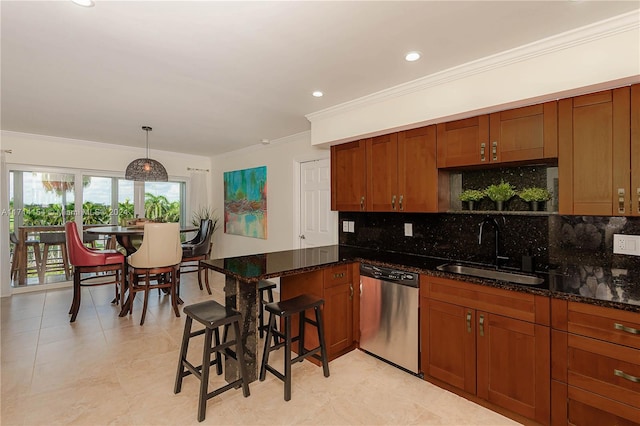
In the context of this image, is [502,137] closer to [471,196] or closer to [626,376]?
[471,196]

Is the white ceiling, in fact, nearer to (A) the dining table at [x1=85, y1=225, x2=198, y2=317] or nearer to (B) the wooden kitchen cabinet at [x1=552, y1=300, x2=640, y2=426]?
Result: (A) the dining table at [x1=85, y1=225, x2=198, y2=317]

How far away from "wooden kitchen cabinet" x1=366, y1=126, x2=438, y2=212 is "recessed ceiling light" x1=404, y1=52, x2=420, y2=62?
64 cm

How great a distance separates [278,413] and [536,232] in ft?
7.60

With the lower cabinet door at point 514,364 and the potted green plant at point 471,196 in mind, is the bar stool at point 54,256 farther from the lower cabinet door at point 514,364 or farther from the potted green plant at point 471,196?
the lower cabinet door at point 514,364

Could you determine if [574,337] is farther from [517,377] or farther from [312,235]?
[312,235]

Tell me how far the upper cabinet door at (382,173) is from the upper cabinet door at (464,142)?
0.46 metres

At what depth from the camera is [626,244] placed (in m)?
2.03

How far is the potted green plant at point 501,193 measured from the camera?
2.46 meters

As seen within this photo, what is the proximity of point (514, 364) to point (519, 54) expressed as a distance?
2.05m

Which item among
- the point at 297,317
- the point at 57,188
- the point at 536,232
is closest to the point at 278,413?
the point at 297,317

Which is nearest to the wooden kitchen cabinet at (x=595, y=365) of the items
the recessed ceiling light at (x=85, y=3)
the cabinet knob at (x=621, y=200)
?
the cabinet knob at (x=621, y=200)

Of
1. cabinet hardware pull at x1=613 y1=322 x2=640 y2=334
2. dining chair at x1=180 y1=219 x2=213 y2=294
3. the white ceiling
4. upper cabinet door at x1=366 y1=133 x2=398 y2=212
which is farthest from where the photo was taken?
dining chair at x1=180 y1=219 x2=213 y2=294

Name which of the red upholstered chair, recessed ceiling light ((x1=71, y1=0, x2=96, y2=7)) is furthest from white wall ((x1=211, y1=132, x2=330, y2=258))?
recessed ceiling light ((x1=71, y1=0, x2=96, y2=7))

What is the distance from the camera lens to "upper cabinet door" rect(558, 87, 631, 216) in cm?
185
